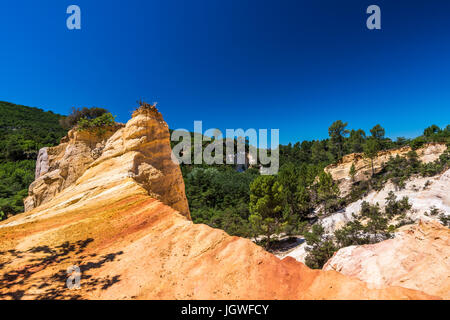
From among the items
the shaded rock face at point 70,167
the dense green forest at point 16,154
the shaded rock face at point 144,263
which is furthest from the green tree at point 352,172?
the dense green forest at point 16,154

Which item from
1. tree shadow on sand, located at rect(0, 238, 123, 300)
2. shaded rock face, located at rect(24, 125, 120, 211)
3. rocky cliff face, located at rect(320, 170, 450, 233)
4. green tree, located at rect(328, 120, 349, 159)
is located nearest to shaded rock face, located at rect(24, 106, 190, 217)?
shaded rock face, located at rect(24, 125, 120, 211)

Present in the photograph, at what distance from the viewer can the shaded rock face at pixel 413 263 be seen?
420 centimetres

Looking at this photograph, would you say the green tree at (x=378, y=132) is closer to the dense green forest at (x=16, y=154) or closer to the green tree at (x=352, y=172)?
the green tree at (x=352, y=172)

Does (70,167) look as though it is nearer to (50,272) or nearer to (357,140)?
(50,272)

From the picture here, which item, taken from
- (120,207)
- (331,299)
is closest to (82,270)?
(120,207)

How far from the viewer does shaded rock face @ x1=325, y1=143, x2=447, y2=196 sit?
41656mm

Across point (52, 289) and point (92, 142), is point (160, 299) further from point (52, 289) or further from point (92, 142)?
point (92, 142)

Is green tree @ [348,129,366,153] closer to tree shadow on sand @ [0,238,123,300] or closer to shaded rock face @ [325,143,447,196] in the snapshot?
shaded rock face @ [325,143,447,196]

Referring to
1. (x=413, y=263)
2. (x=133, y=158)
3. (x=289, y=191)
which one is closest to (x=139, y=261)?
(x=133, y=158)

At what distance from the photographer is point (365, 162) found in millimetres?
50344

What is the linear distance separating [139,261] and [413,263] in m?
7.06

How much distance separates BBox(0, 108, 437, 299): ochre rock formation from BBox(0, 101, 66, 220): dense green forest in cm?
2106

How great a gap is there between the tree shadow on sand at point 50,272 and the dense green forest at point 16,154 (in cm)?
2170
